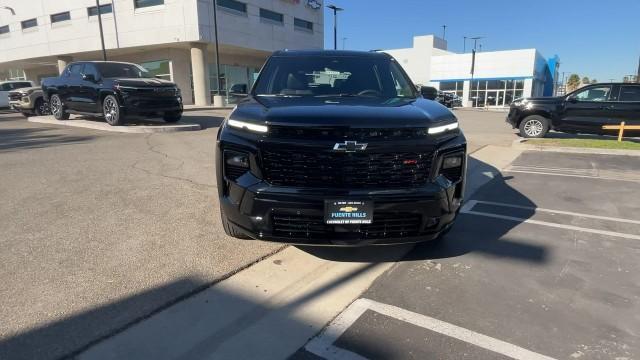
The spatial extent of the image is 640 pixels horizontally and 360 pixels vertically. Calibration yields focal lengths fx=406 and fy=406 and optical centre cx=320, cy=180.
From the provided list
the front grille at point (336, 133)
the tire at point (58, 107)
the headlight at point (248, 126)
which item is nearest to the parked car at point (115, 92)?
the tire at point (58, 107)

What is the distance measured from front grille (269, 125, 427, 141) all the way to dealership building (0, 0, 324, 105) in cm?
2444

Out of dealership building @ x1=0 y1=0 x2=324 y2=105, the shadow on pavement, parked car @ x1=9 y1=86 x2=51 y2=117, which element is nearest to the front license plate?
the shadow on pavement

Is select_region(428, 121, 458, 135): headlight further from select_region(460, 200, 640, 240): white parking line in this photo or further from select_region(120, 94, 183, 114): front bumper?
select_region(120, 94, 183, 114): front bumper

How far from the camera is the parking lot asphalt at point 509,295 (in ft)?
8.05

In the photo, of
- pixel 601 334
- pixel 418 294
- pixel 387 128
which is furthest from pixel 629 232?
pixel 387 128

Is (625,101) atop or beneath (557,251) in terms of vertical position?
atop

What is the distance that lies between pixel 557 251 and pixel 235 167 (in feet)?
10.3

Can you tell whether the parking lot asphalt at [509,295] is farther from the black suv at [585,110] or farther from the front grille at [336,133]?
the black suv at [585,110]

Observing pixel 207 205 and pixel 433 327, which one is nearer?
pixel 433 327

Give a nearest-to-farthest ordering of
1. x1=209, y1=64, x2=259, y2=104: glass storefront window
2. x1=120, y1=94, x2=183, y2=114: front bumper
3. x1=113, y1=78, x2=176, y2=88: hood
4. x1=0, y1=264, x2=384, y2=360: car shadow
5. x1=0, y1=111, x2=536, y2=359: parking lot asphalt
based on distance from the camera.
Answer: x1=0, y1=264, x2=384, y2=360: car shadow < x1=0, y1=111, x2=536, y2=359: parking lot asphalt < x1=113, y1=78, x2=176, y2=88: hood < x1=120, y1=94, x2=183, y2=114: front bumper < x1=209, y1=64, x2=259, y2=104: glass storefront window

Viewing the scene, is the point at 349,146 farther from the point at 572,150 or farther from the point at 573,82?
the point at 573,82

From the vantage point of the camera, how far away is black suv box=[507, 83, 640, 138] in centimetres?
1173

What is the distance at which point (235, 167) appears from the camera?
3.02m

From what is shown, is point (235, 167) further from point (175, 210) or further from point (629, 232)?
point (629, 232)
